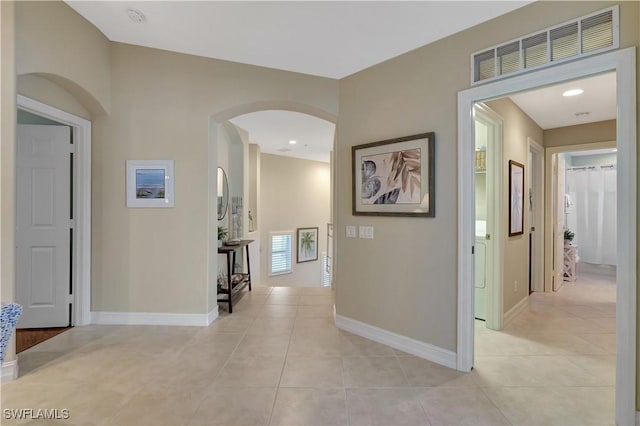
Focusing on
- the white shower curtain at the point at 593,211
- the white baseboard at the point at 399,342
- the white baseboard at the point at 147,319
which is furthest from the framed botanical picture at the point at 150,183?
the white shower curtain at the point at 593,211

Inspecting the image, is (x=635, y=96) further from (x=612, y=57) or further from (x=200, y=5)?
(x=200, y=5)

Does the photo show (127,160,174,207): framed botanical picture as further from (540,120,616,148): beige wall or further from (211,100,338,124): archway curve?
(540,120,616,148): beige wall

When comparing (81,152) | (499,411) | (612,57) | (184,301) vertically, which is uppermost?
(612,57)

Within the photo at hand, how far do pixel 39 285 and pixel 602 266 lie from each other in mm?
9490

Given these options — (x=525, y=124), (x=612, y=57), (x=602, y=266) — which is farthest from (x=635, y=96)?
(x=602, y=266)

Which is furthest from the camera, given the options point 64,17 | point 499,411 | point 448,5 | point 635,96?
point 64,17

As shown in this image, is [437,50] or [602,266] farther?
[602,266]

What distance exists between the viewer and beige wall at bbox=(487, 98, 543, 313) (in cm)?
343

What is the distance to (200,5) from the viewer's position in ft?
8.05

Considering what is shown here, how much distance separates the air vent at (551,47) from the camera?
181 cm

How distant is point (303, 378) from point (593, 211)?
7.53 meters

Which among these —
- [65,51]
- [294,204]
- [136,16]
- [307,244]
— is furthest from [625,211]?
[307,244]

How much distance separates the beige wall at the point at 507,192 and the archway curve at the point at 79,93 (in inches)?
161

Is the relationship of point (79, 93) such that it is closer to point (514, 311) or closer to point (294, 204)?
point (514, 311)
